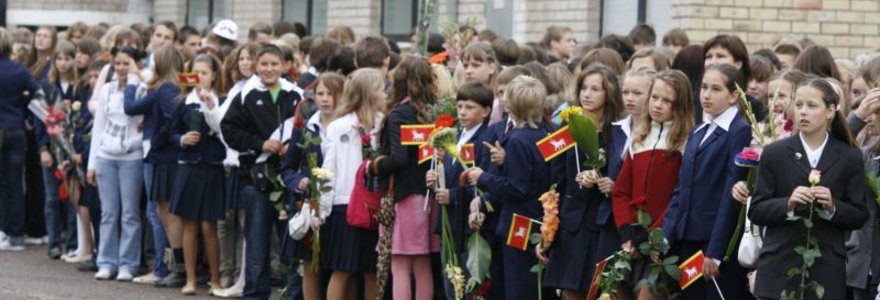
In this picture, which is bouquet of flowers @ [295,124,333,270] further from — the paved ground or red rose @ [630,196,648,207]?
red rose @ [630,196,648,207]

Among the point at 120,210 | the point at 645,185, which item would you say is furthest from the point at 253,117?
the point at 645,185

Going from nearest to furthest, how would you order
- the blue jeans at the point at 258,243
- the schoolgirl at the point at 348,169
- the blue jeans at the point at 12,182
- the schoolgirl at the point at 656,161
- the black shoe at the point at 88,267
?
the schoolgirl at the point at 656,161, the schoolgirl at the point at 348,169, the blue jeans at the point at 258,243, the black shoe at the point at 88,267, the blue jeans at the point at 12,182

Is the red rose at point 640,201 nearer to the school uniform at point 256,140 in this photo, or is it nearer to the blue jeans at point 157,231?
the school uniform at point 256,140

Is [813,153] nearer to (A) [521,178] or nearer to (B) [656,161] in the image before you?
(B) [656,161]

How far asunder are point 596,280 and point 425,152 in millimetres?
1780

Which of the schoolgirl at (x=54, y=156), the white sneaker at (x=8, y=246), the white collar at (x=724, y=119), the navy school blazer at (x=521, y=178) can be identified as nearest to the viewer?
the white collar at (x=724, y=119)

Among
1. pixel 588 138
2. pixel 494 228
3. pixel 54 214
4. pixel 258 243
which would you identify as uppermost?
pixel 588 138

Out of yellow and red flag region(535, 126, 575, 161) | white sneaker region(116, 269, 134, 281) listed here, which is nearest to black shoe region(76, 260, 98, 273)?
white sneaker region(116, 269, 134, 281)

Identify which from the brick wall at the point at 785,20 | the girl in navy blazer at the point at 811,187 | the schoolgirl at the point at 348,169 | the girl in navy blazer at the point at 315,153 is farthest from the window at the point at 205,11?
the girl in navy blazer at the point at 811,187

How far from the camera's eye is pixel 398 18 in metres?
30.7

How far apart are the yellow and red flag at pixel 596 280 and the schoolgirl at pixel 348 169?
212cm

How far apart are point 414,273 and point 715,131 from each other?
9.74 feet

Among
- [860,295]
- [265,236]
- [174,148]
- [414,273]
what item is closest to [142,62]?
[174,148]

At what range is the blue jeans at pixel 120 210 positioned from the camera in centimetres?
1475
